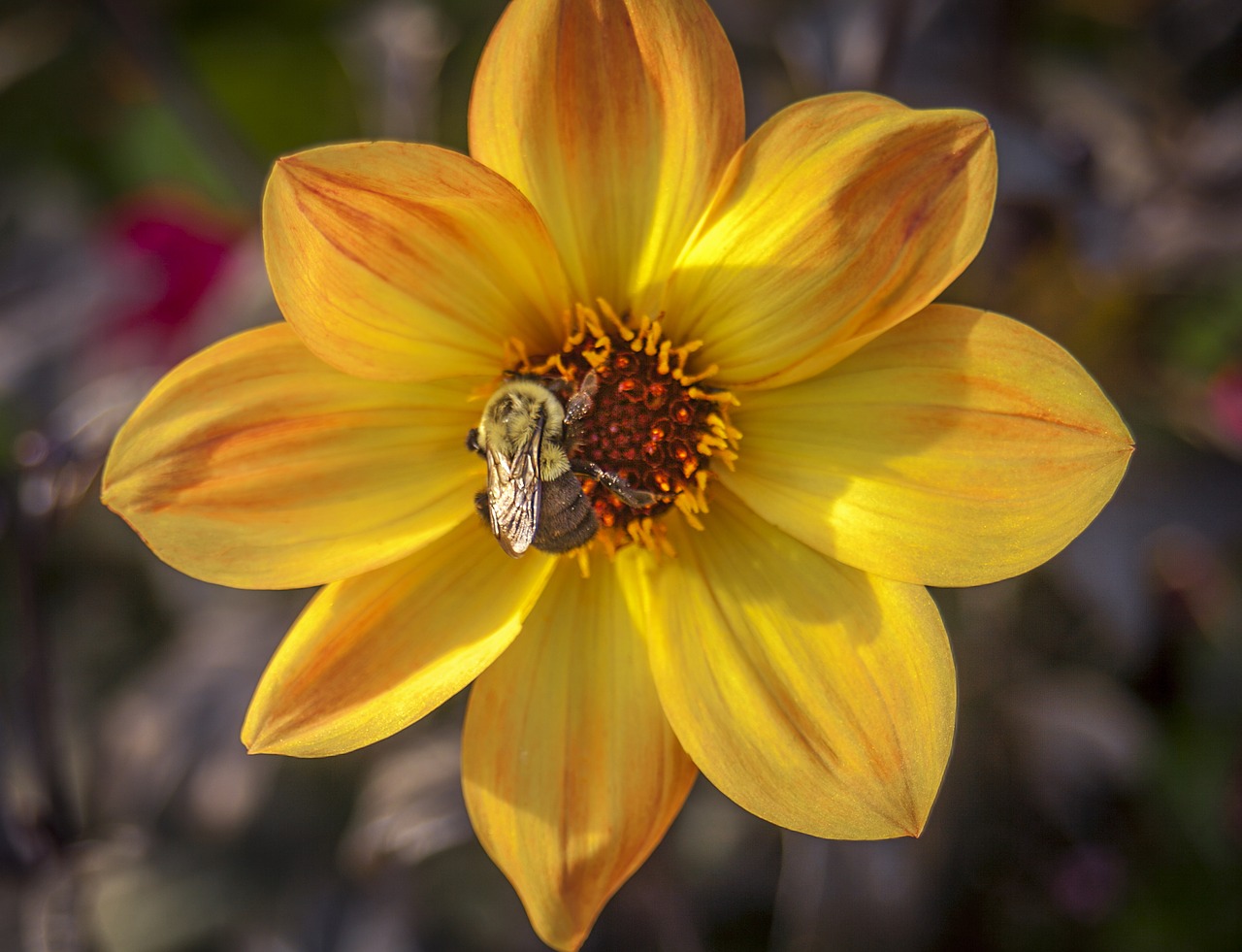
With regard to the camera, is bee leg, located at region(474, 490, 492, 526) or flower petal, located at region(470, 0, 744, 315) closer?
flower petal, located at region(470, 0, 744, 315)

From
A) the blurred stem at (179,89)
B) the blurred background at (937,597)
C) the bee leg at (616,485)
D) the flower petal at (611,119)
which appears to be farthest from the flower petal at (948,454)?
the blurred stem at (179,89)

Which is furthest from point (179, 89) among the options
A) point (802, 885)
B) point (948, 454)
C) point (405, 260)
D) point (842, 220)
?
point (802, 885)

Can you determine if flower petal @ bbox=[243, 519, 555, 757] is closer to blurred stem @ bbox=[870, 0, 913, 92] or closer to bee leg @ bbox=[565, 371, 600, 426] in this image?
bee leg @ bbox=[565, 371, 600, 426]

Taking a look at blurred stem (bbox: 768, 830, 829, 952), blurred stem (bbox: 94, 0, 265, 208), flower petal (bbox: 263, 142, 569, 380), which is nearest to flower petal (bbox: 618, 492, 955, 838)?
flower petal (bbox: 263, 142, 569, 380)

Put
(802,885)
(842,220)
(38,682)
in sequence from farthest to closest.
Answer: (802,885), (38,682), (842,220)

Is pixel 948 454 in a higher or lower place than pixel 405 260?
lower

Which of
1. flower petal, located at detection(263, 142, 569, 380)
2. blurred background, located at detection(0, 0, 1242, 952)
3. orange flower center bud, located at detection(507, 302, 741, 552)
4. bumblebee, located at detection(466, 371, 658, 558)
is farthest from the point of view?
blurred background, located at detection(0, 0, 1242, 952)

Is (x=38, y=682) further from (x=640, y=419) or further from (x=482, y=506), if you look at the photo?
(x=640, y=419)
